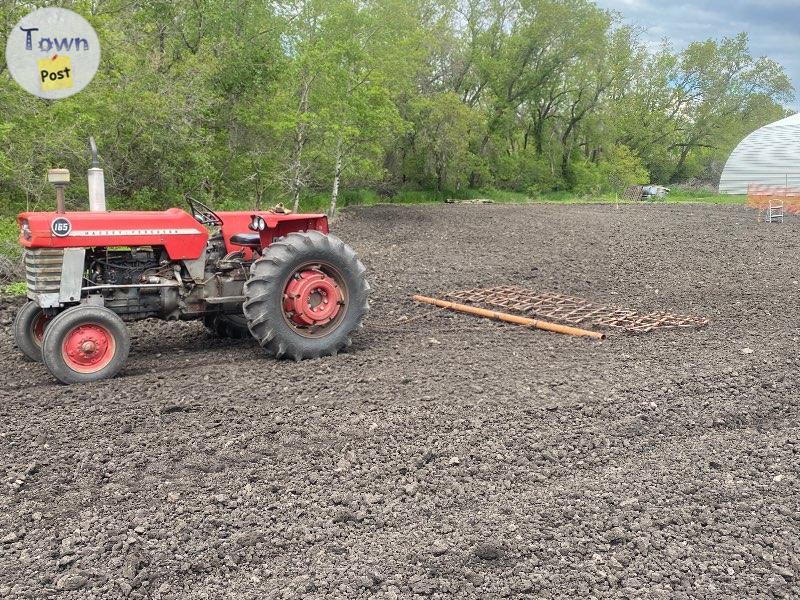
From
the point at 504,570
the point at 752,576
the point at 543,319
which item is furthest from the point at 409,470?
the point at 543,319

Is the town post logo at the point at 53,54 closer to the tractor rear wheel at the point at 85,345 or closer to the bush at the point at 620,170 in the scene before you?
the tractor rear wheel at the point at 85,345

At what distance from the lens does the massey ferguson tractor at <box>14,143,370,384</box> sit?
5320 mm

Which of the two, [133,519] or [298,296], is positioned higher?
[298,296]

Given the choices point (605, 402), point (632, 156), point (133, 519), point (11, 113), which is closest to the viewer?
point (133, 519)

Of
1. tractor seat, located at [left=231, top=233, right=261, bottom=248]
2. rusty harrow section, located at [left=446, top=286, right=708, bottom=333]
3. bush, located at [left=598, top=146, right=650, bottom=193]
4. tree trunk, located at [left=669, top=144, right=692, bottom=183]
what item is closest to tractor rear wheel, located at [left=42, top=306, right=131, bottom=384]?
tractor seat, located at [left=231, top=233, right=261, bottom=248]

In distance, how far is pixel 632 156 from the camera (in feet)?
141

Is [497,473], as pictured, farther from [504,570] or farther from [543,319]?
[543,319]

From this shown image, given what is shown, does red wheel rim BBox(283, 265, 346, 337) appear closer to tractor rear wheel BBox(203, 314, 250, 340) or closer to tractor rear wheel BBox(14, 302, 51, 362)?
tractor rear wheel BBox(203, 314, 250, 340)

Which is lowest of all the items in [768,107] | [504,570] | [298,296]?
[504,570]

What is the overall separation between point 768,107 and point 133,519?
1994 inches

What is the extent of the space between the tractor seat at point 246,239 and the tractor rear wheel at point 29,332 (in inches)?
62.7

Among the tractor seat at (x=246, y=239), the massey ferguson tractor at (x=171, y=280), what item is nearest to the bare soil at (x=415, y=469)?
the massey ferguson tractor at (x=171, y=280)

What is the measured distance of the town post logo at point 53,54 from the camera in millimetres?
5336

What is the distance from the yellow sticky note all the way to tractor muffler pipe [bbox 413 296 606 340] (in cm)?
436
